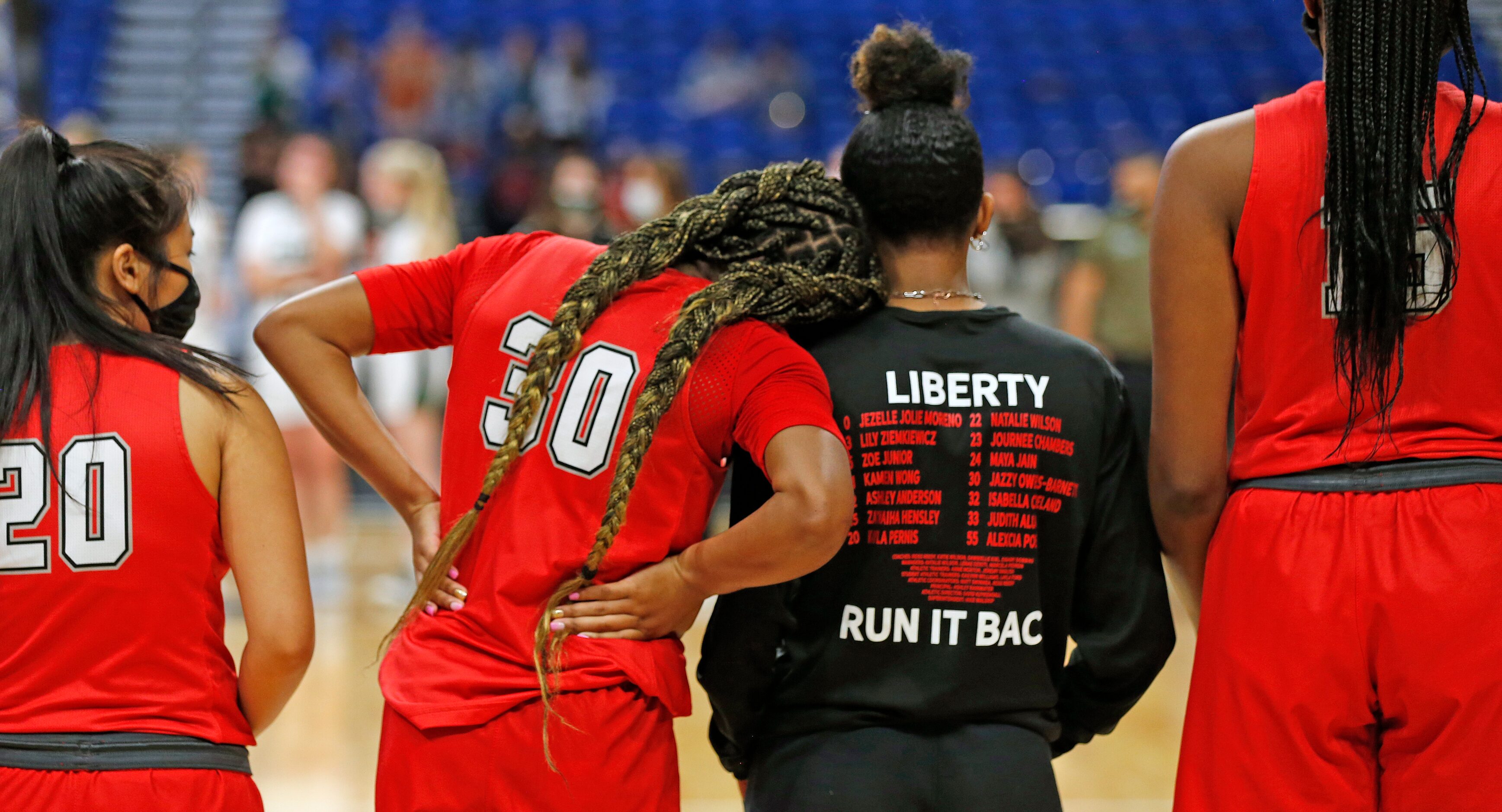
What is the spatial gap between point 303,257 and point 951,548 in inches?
201

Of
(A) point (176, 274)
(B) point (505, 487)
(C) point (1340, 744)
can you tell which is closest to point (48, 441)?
(A) point (176, 274)

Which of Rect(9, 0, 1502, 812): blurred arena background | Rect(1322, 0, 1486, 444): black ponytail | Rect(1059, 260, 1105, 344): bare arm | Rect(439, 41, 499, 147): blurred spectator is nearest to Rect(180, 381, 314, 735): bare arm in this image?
Rect(1322, 0, 1486, 444): black ponytail

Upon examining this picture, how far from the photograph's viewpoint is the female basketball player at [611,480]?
5.73ft

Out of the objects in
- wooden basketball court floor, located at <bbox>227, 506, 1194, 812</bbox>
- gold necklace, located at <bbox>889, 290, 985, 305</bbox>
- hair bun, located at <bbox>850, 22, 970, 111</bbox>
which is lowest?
wooden basketball court floor, located at <bbox>227, 506, 1194, 812</bbox>

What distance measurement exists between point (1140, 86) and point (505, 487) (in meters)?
10.5

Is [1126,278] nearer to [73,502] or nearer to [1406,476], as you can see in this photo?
[1406,476]

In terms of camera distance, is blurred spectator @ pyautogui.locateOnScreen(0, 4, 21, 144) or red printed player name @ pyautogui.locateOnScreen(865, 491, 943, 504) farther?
blurred spectator @ pyautogui.locateOnScreen(0, 4, 21, 144)

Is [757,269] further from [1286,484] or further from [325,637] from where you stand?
[325,637]

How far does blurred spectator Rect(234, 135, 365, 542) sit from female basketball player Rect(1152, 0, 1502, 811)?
4.92m

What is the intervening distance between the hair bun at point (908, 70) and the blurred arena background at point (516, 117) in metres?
3.06

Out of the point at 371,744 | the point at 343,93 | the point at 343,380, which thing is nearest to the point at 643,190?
the point at 343,93

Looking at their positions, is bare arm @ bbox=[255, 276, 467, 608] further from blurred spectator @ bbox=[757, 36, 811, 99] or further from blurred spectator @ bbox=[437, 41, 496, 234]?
blurred spectator @ bbox=[757, 36, 811, 99]

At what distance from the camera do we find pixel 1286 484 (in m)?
1.67

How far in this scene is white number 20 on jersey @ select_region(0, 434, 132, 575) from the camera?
166cm
